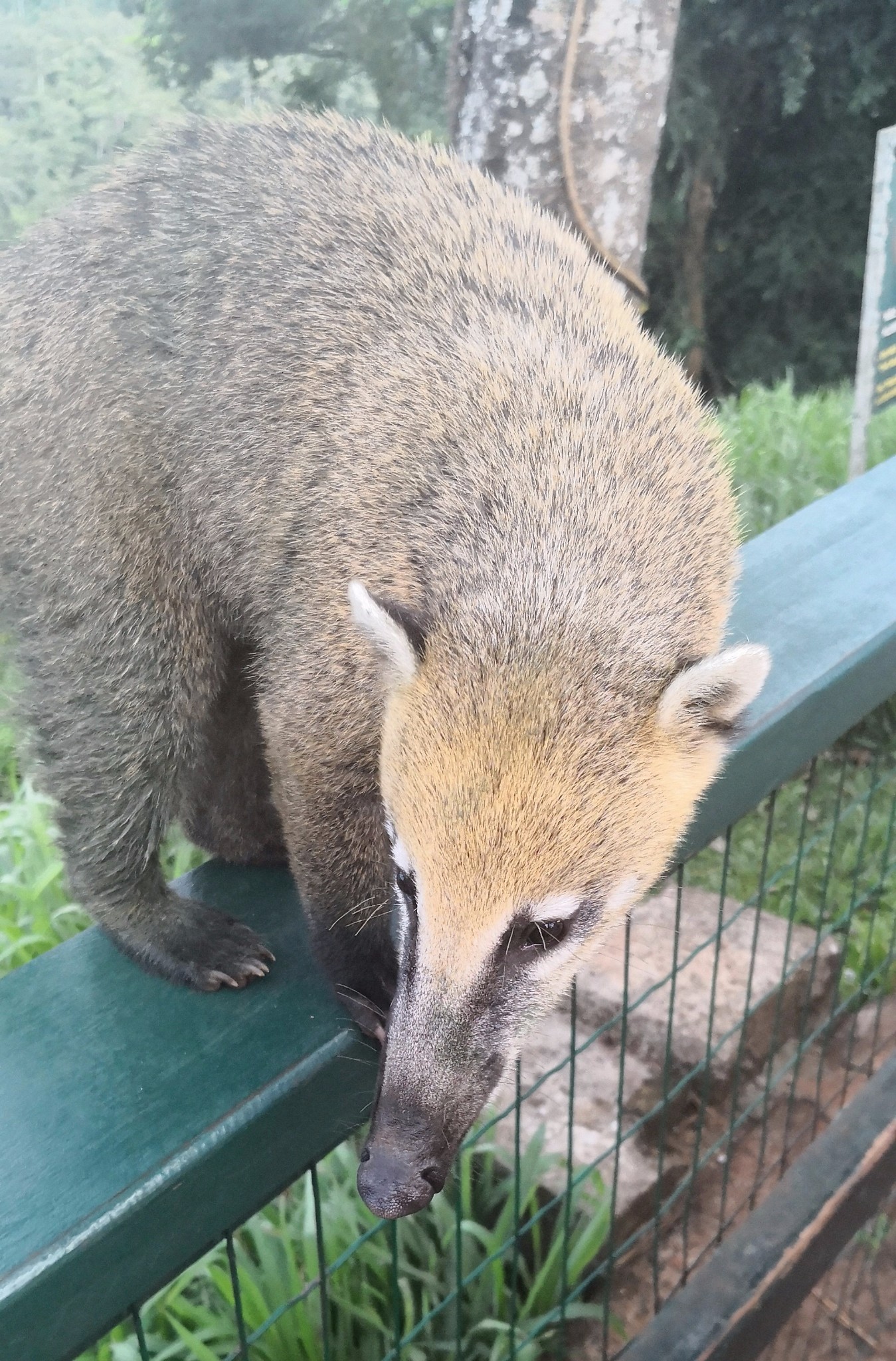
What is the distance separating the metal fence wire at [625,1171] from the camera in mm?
1753

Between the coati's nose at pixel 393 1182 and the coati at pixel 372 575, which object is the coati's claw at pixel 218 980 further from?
the coati's nose at pixel 393 1182

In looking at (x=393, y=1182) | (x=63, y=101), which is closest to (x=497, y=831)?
(x=393, y=1182)

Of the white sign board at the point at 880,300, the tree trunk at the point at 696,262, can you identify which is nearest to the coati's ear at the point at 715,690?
the white sign board at the point at 880,300

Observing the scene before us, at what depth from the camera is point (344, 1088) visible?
1.01m

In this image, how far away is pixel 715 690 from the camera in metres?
1.13

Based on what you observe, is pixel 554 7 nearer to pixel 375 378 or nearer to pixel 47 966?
pixel 375 378

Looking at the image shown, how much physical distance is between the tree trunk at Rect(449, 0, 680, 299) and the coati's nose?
182cm

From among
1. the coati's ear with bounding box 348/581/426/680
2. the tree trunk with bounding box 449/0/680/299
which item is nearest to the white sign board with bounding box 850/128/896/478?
the tree trunk with bounding box 449/0/680/299

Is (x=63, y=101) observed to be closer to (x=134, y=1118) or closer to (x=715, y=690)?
(x=715, y=690)

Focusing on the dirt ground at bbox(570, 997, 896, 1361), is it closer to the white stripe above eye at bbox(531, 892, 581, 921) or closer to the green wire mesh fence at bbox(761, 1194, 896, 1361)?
the green wire mesh fence at bbox(761, 1194, 896, 1361)

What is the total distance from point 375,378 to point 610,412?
0.32 metres

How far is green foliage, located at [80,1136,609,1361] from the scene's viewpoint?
177 cm

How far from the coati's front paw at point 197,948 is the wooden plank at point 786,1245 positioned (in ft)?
3.28

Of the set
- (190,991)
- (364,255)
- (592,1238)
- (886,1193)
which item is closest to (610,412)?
(364,255)
